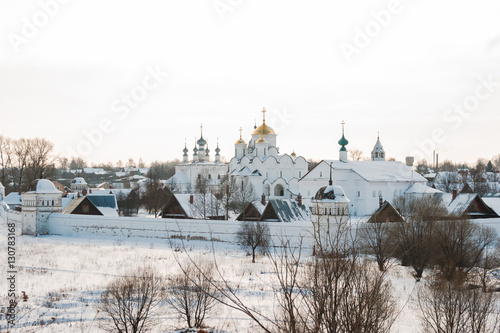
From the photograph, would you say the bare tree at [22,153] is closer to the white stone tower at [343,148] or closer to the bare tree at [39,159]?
the bare tree at [39,159]

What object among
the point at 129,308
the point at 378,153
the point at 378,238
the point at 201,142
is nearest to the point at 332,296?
the point at 129,308

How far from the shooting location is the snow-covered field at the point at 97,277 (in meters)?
12.6

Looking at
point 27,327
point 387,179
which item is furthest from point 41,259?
point 387,179

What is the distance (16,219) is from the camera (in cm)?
3384

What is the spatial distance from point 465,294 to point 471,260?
8.49m

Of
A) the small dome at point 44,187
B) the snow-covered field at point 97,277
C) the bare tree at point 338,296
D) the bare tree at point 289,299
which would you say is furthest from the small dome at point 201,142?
the bare tree at point 338,296

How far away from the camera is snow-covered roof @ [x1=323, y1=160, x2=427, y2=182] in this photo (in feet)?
132

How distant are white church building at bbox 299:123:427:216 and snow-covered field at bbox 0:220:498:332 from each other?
16.4 metres

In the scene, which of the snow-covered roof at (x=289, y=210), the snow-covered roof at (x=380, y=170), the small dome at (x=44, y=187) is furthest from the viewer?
the snow-covered roof at (x=380, y=170)

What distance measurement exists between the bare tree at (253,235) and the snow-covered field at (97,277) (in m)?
0.70

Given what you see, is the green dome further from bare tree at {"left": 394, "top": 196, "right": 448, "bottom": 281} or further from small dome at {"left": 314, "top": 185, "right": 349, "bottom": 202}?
bare tree at {"left": 394, "top": 196, "right": 448, "bottom": 281}

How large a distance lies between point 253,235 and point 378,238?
6.09m

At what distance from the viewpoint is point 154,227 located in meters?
28.0

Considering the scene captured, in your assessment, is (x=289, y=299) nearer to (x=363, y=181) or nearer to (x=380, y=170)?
(x=363, y=181)
